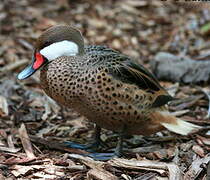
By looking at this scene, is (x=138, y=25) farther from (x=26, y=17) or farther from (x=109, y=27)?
(x=26, y=17)

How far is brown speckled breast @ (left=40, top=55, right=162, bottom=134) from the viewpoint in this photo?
3.12 metres

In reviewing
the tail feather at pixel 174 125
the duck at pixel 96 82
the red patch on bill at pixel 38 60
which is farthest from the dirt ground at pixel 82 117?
the red patch on bill at pixel 38 60

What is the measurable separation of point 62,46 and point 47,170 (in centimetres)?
84

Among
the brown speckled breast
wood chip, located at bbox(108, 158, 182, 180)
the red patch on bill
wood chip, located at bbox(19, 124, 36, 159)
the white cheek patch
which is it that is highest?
the white cheek patch

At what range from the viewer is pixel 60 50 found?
3.24m

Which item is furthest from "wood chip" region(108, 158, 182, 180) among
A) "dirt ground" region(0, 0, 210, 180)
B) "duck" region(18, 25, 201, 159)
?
"duck" region(18, 25, 201, 159)

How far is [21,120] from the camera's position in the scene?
3930 mm

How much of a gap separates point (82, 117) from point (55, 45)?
1.03 m

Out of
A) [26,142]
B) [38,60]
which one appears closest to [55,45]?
[38,60]

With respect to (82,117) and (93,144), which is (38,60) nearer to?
(93,144)

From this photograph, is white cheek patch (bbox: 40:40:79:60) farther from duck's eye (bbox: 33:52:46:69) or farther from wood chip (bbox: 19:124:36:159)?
wood chip (bbox: 19:124:36:159)

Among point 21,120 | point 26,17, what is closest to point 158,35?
point 26,17

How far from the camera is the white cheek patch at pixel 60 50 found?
3.22m

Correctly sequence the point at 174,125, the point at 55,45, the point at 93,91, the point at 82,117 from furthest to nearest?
the point at 82,117, the point at 174,125, the point at 55,45, the point at 93,91
